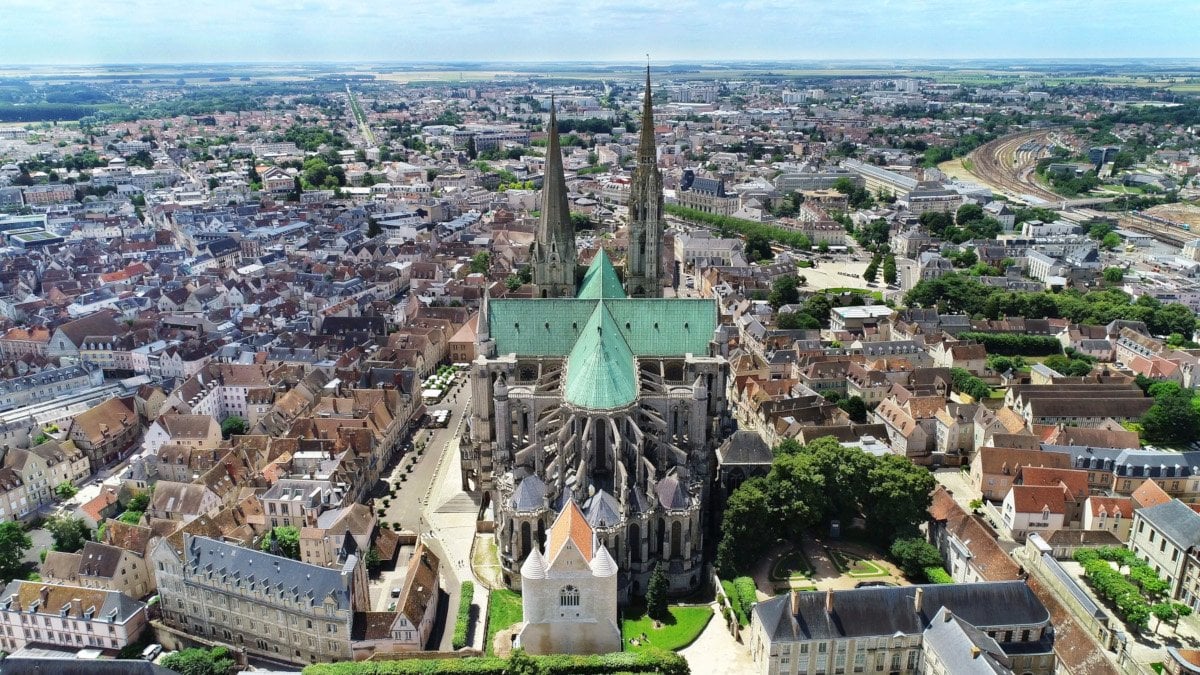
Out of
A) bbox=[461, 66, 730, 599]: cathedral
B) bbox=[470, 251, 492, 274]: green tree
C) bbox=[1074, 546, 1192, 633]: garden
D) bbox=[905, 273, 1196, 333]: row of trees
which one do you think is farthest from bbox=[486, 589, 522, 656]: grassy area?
bbox=[470, 251, 492, 274]: green tree

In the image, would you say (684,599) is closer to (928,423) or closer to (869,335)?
(928,423)

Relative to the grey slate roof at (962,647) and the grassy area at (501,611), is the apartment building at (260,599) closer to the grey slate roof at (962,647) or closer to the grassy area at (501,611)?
the grassy area at (501,611)

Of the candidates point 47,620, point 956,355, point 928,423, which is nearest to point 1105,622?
point 928,423

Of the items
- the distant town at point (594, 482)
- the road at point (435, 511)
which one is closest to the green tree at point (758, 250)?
the distant town at point (594, 482)

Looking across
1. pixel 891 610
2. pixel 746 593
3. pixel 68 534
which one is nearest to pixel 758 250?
pixel 746 593

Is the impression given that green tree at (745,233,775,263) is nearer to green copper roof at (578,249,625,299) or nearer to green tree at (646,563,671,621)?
green copper roof at (578,249,625,299)

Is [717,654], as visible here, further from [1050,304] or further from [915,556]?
[1050,304]
